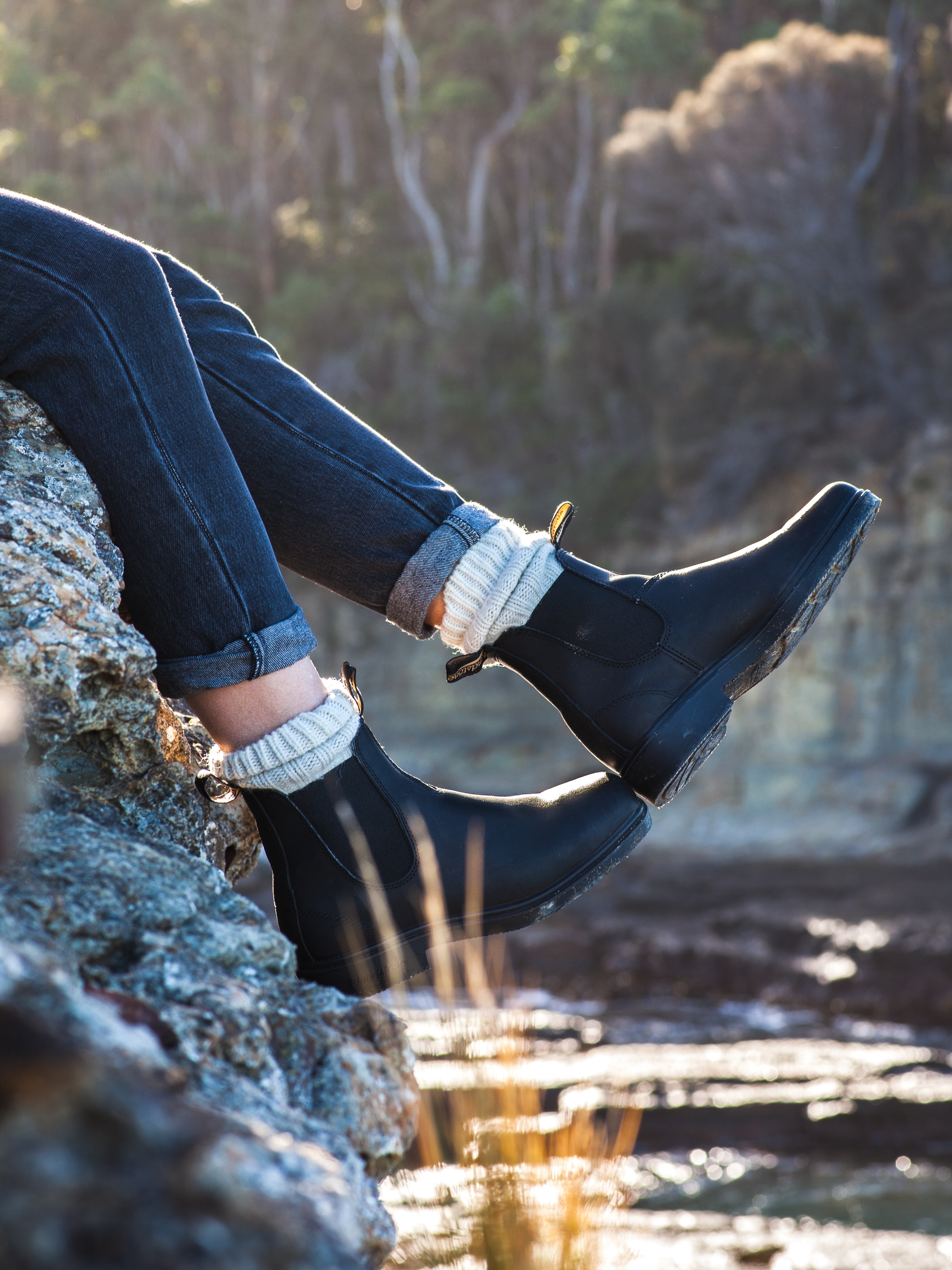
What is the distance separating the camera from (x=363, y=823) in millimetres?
1343

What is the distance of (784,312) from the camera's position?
11.9m

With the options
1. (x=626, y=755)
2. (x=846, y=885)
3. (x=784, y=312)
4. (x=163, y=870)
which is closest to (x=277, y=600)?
(x=163, y=870)

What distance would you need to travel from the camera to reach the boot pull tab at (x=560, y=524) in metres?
1.61

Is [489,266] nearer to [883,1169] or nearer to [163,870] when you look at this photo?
[883,1169]

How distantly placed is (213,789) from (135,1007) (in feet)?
1.96

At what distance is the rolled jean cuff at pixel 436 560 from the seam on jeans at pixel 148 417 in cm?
27

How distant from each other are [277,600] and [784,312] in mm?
11721

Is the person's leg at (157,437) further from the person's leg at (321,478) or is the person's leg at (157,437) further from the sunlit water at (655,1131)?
the sunlit water at (655,1131)

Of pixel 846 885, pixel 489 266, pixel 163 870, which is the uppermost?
pixel 489 266

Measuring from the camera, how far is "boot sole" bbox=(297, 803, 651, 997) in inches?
51.4

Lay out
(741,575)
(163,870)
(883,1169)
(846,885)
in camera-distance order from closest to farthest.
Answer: (163,870) < (741,575) < (883,1169) < (846,885)

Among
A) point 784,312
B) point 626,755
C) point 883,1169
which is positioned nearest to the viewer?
point 626,755

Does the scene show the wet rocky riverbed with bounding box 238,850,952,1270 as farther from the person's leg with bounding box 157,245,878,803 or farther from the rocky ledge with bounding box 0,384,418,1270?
the person's leg with bounding box 157,245,878,803

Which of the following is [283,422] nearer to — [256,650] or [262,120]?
[256,650]
